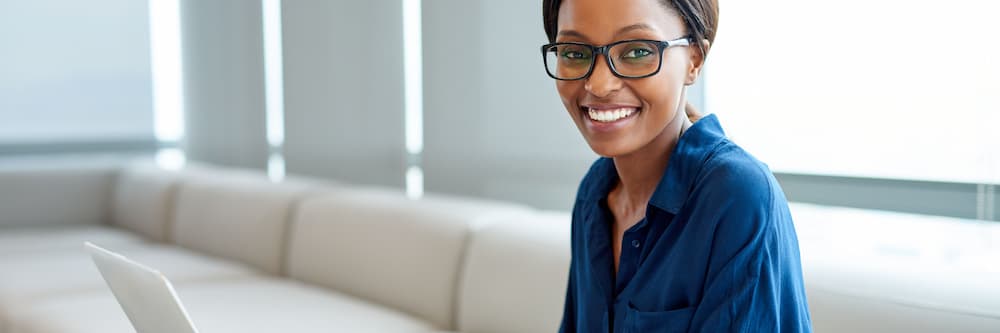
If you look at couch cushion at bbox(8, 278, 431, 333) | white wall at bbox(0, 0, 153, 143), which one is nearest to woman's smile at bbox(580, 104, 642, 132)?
couch cushion at bbox(8, 278, 431, 333)

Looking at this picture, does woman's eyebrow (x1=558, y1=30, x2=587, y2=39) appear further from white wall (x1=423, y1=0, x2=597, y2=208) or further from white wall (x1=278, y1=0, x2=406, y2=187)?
white wall (x1=278, y1=0, x2=406, y2=187)

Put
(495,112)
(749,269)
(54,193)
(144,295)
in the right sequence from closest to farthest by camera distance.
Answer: (749,269) < (144,295) < (495,112) < (54,193)

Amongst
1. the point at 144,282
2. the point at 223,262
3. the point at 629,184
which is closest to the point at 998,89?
the point at 629,184

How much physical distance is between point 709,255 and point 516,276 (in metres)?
1.21

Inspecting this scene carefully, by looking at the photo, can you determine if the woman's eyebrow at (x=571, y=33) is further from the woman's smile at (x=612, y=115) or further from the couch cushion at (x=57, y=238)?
the couch cushion at (x=57, y=238)

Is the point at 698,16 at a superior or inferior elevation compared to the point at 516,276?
superior

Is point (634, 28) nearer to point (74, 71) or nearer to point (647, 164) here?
point (647, 164)

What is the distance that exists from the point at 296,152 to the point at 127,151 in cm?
144

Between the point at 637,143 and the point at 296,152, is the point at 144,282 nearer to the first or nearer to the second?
the point at 637,143

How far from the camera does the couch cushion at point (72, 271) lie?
3012 millimetres

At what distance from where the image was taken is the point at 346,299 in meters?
2.81

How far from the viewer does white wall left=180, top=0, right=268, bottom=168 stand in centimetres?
484

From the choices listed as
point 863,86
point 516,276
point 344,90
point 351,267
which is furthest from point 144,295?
point 344,90

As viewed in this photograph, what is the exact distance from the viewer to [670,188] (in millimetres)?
1188
